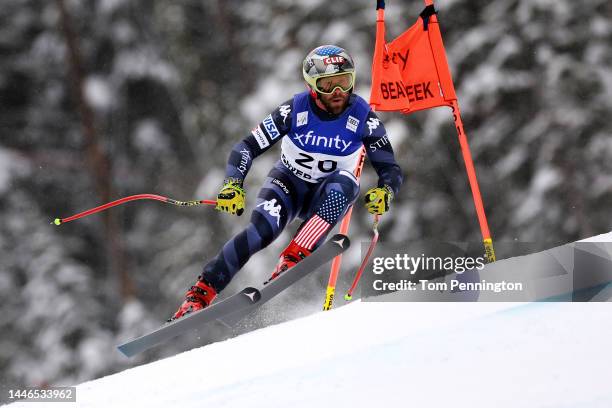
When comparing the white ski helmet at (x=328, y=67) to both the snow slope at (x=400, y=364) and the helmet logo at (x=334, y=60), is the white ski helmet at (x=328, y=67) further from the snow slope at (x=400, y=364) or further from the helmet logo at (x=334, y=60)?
the snow slope at (x=400, y=364)

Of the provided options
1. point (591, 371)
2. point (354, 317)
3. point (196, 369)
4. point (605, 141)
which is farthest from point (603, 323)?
point (605, 141)

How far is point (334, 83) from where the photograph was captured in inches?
229

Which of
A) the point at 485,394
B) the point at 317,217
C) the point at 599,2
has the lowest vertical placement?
the point at 485,394

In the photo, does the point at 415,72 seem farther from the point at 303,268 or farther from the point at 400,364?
the point at 400,364

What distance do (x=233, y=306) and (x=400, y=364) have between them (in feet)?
3.73

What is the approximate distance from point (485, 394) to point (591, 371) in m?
0.51

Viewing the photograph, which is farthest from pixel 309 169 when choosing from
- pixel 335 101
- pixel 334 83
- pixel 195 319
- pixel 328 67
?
pixel 195 319

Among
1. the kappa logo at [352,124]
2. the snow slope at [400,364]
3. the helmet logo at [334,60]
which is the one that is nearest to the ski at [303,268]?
the snow slope at [400,364]

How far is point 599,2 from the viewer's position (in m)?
13.3

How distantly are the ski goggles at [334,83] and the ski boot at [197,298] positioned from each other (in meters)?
1.48

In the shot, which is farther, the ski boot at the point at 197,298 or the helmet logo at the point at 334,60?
the helmet logo at the point at 334,60

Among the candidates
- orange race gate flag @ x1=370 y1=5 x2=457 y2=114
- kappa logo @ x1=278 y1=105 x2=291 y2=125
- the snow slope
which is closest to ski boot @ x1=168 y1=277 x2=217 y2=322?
the snow slope

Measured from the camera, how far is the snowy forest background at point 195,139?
1330 centimetres

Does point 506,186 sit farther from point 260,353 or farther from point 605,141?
point 260,353
